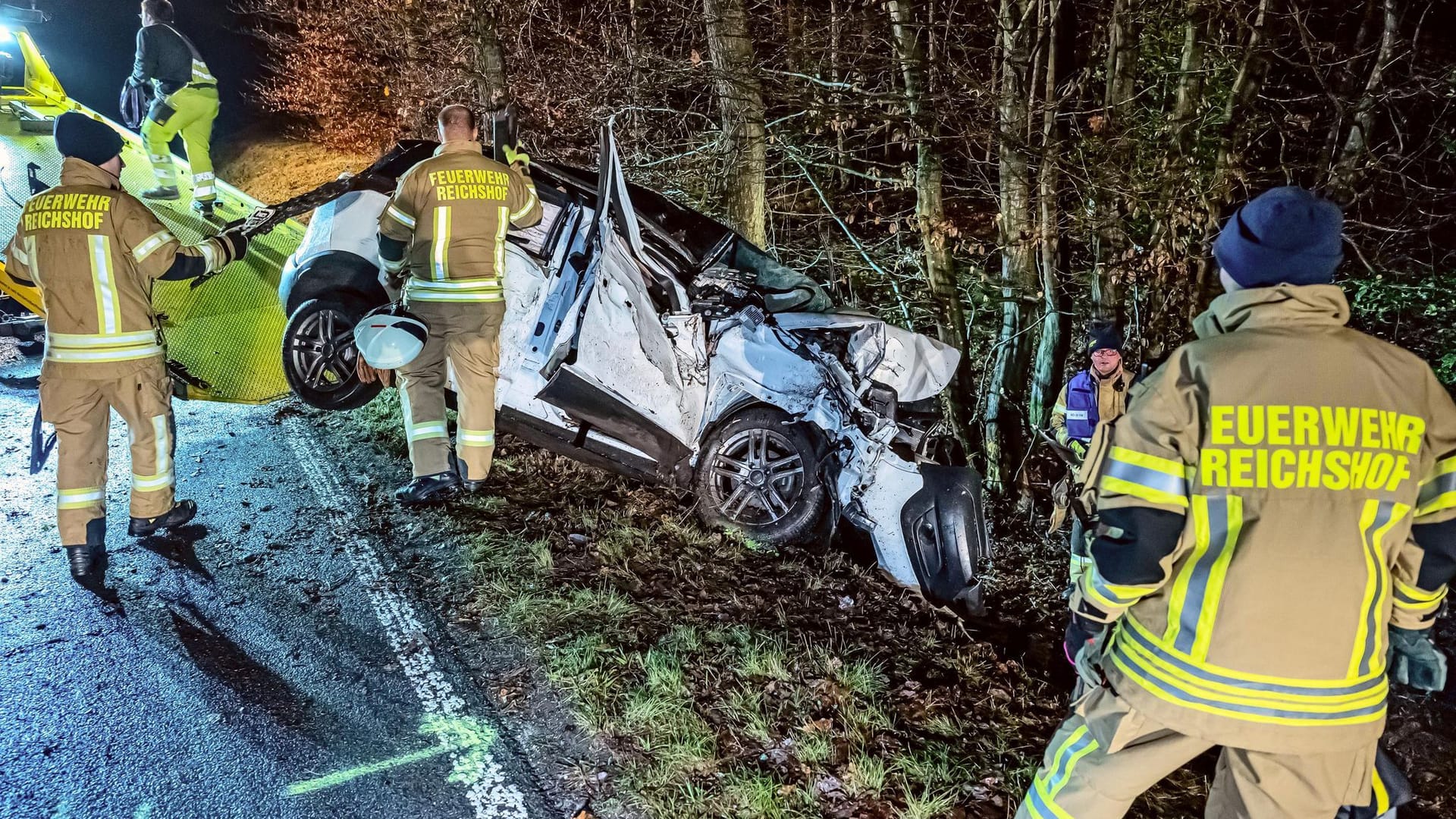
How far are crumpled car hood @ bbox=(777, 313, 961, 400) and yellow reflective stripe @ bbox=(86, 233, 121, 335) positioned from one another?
3.37m

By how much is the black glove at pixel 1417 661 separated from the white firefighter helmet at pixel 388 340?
3.85 meters

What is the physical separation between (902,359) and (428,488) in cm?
250

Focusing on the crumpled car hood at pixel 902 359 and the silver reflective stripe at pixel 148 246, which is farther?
the crumpled car hood at pixel 902 359

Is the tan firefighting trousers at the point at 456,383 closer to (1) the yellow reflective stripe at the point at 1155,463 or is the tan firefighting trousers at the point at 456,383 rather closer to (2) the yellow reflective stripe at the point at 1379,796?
(1) the yellow reflective stripe at the point at 1155,463

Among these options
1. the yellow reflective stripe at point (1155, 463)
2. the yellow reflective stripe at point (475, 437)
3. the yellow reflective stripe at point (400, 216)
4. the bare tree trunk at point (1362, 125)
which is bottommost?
the yellow reflective stripe at point (475, 437)

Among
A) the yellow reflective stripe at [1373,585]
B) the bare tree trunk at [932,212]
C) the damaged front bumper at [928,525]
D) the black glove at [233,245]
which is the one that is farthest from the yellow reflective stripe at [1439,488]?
the black glove at [233,245]

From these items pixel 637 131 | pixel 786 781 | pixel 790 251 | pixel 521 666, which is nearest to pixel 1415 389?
pixel 786 781

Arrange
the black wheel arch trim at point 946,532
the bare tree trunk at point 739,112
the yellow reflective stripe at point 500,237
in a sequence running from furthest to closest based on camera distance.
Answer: the bare tree trunk at point 739,112
the yellow reflective stripe at point 500,237
the black wheel arch trim at point 946,532

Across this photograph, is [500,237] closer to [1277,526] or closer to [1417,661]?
[1277,526]

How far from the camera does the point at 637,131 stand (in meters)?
7.41

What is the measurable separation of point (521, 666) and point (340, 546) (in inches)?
55.7

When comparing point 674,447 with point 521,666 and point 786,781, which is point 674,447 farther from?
point 786,781

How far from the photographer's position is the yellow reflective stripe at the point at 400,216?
4.15 metres

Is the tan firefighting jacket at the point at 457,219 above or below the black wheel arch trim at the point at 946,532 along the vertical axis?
above
